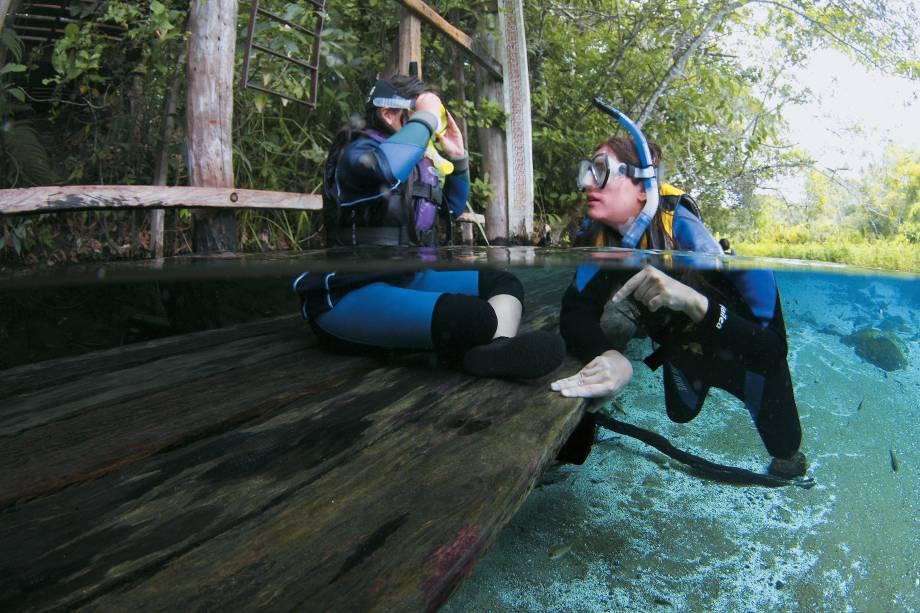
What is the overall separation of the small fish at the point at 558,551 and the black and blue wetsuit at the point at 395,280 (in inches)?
30.1

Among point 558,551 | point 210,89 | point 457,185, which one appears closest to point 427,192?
point 457,185

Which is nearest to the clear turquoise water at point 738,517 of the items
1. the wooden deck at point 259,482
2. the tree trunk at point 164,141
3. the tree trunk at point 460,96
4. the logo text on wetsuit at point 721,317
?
the logo text on wetsuit at point 721,317

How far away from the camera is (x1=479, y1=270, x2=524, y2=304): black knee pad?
2.75m

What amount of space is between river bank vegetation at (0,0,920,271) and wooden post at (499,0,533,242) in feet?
0.85

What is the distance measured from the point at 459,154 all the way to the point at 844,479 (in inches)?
85.2

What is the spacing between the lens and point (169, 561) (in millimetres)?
926

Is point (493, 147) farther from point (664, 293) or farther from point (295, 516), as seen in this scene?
point (295, 516)

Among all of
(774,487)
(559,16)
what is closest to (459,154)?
(774,487)

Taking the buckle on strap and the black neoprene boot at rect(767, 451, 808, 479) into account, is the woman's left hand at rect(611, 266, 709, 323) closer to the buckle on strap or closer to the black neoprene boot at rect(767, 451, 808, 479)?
the black neoprene boot at rect(767, 451, 808, 479)

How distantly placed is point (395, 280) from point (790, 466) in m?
1.70

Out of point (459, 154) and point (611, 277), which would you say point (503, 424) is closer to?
point (611, 277)

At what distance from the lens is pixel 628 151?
7.68 ft

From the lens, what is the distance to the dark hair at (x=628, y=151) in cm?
227

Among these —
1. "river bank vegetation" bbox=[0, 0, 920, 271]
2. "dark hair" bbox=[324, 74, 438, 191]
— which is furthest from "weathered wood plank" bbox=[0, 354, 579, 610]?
"river bank vegetation" bbox=[0, 0, 920, 271]
